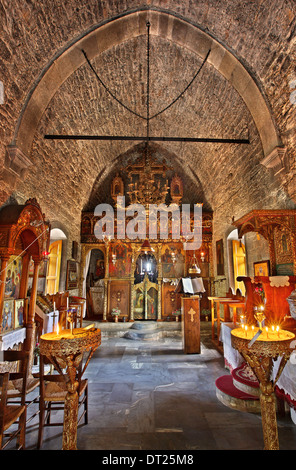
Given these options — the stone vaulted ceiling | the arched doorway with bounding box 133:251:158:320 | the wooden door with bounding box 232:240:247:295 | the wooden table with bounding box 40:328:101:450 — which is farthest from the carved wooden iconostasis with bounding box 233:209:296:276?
the arched doorway with bounding box 133:251:158:320

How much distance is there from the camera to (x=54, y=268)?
7270 millimetres

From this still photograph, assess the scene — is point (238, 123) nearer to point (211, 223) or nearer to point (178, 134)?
point (178, 134)

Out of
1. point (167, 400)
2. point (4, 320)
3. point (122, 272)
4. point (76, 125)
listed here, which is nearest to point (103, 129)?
point (76, 125)

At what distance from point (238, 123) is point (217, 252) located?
4.44 m

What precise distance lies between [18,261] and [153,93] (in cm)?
631

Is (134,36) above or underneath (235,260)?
above

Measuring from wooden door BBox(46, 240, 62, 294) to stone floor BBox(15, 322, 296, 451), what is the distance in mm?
2977

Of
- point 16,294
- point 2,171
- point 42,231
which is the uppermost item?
point 2,171

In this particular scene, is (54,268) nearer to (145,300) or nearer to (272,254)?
(145,300)

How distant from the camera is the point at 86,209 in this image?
9.38 meters

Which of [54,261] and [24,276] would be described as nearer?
[24,276]

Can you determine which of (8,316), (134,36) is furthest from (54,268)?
(134,36)

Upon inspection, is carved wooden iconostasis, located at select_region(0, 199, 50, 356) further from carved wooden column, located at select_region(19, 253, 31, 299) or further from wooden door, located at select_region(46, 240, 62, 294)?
wooden door, located at select_region(46, 240, 62, 294)

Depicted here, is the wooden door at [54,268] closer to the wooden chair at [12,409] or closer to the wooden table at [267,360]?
the wooden chair at [12,409]
